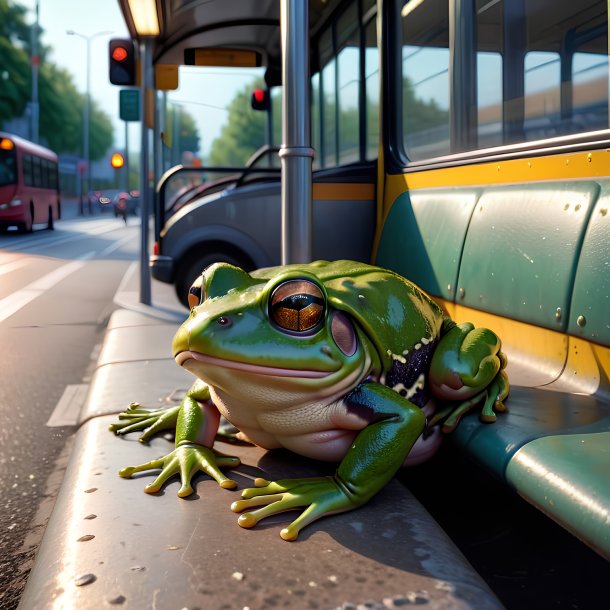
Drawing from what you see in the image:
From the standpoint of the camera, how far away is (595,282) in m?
2.48

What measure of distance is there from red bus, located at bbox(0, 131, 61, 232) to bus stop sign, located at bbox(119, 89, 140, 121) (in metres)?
14.3

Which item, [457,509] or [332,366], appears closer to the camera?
[332,366]

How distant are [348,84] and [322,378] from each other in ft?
14.1

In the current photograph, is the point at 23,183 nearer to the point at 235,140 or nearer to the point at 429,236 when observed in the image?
the point at 429,236

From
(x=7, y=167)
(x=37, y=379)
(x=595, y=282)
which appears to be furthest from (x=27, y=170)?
(x=595, y=282)

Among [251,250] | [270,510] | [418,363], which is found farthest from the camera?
[251,250]

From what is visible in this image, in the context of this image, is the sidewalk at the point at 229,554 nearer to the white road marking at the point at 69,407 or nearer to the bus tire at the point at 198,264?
the white road marking at the point at 69,407

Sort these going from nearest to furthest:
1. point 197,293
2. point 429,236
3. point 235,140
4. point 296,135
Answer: point 197,293 → point 296,135 → point 429,236 → point 235,140

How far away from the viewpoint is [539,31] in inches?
123

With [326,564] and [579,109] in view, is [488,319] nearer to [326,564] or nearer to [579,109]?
[579,109]

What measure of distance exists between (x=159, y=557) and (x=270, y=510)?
0.30 m

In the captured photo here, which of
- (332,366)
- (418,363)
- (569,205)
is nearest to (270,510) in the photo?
(332,366)

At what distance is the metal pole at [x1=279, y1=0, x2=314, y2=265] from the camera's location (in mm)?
3328

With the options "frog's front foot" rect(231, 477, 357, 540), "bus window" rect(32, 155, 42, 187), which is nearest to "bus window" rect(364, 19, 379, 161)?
"frog's front foot" rect(231, 477, 357, 540)
